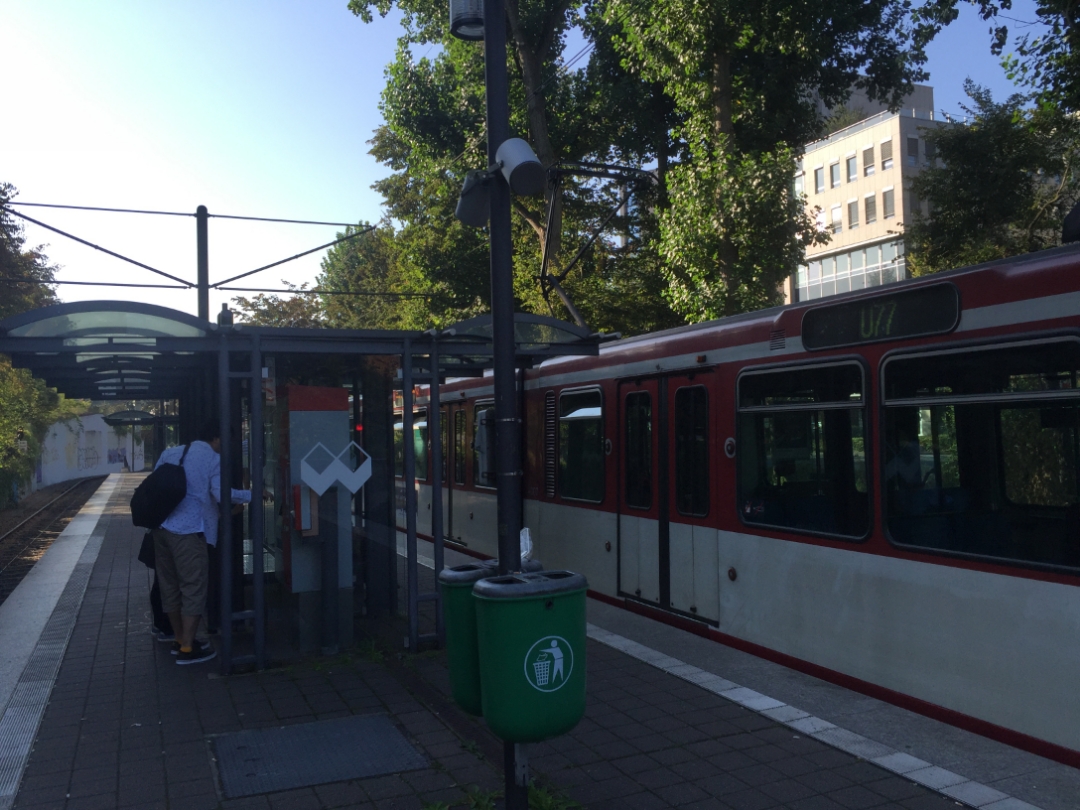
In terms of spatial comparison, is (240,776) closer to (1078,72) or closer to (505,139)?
(505,139)

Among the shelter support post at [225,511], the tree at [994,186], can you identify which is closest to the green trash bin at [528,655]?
the shelter support post at [225,511]

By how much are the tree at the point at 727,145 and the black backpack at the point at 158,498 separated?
978 cm

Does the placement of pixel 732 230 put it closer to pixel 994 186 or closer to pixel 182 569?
pixel 994 186

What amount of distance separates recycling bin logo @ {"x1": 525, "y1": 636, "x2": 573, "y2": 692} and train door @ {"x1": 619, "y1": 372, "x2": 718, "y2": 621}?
3882mm

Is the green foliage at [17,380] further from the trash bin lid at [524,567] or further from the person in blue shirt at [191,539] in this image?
the trash bin lid at [524,567]

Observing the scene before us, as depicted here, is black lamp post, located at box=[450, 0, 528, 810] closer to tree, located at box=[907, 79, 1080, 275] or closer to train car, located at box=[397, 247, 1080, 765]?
train car, located at box=[397, 247, 1080, 765]

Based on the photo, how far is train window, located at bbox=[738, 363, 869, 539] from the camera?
21.1 ft

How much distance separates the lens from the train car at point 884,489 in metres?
5.13

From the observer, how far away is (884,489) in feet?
20.3

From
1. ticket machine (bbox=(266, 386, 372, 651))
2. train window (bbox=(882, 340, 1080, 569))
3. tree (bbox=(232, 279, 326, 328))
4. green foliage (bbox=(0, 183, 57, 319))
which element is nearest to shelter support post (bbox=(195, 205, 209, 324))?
green foliage (bbox=(0, 183, 57, 319))

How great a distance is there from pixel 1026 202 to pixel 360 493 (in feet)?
41.6

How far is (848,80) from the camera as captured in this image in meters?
18.7

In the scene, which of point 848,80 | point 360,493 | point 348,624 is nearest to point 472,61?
point 848,80

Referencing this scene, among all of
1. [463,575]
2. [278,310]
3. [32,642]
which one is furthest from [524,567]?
[278,310]
